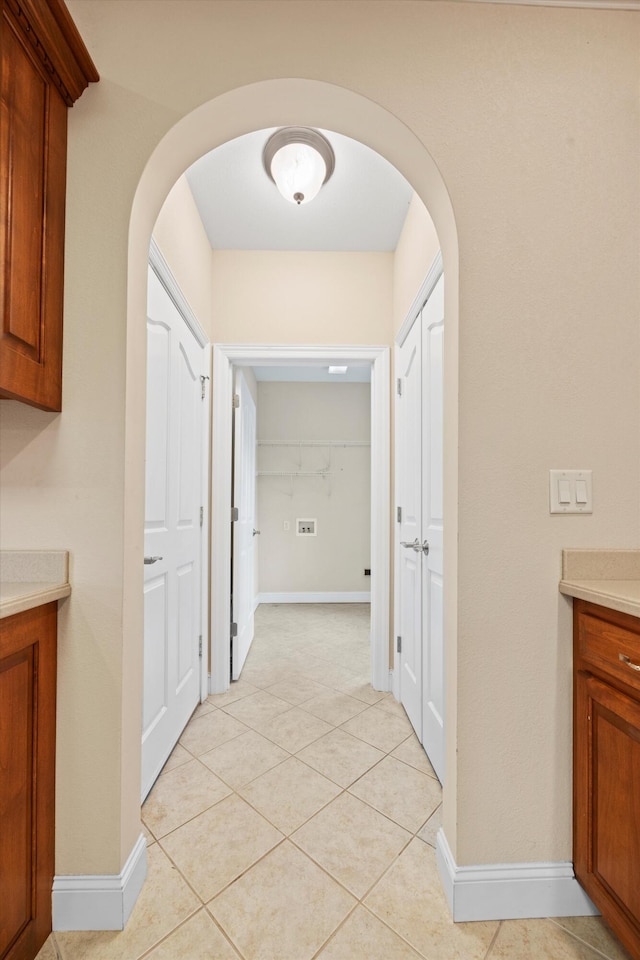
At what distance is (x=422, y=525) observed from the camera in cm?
205

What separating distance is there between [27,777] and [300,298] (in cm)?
240

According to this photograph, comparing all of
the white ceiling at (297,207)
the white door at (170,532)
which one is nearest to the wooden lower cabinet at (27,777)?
the white door at (170,532)

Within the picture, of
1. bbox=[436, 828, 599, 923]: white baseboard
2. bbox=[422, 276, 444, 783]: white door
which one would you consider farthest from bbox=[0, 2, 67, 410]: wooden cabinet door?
bbox=[436, 828, 599, 923]: white baseboard

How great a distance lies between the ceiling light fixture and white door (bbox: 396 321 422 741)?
0.75m

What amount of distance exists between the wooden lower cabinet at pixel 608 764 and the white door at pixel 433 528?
1.85 ft

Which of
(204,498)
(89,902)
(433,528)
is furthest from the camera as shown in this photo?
(204,498)

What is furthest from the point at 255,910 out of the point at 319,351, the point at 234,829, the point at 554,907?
the point at 319,351

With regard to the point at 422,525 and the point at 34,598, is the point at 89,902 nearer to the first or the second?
the point at 34,598

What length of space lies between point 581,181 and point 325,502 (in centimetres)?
409

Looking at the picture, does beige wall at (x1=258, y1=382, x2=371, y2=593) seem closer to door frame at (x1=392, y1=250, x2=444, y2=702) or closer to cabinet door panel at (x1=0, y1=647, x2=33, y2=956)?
door frame at (x1=392, y1=250, x2=444, y2=702)

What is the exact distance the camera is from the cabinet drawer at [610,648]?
98 cm

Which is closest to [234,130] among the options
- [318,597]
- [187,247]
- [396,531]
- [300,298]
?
[187,247]

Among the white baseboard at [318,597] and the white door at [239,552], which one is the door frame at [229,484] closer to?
the white door at [239,552]

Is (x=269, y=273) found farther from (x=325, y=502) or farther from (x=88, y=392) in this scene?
(x=325, y=502)
